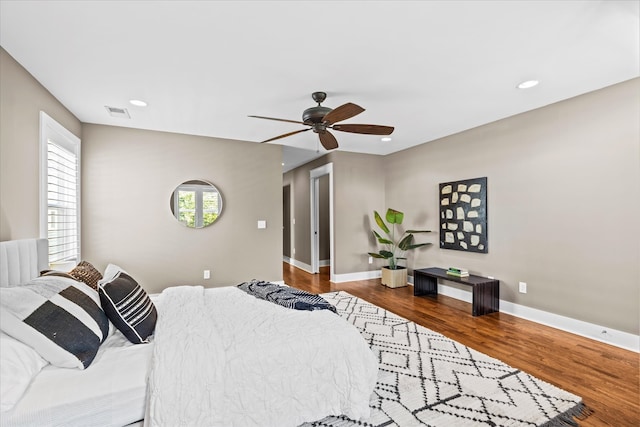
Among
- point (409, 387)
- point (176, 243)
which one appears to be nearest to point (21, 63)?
point (176, 243)

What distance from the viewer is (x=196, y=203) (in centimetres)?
452

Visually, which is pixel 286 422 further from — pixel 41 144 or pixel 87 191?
pixel 87 191

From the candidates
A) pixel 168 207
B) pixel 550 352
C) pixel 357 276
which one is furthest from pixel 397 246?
pixel 168 207

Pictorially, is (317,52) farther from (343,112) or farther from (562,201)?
(562,201)

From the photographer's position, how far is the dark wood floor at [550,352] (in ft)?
6.66

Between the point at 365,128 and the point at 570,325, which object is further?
the point at 570,325

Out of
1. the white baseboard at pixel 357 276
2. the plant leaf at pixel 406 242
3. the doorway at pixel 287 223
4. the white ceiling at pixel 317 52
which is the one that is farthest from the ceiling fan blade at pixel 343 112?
the doorway at pixel 287 223

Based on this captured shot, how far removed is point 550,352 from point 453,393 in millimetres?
1330

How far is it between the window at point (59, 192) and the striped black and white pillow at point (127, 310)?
1624 millimetres

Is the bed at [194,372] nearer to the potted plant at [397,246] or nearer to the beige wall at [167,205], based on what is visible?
the beige wall at [167,205]

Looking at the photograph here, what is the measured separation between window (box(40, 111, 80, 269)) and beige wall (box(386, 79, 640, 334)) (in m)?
4.96

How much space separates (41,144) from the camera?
277 centimetres

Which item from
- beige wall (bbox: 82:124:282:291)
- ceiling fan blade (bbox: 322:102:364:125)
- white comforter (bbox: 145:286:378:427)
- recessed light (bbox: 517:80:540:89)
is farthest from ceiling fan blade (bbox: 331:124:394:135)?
beige wall (bbox: 82:124:282:291)

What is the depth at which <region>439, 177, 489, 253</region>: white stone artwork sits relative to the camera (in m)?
4.13
